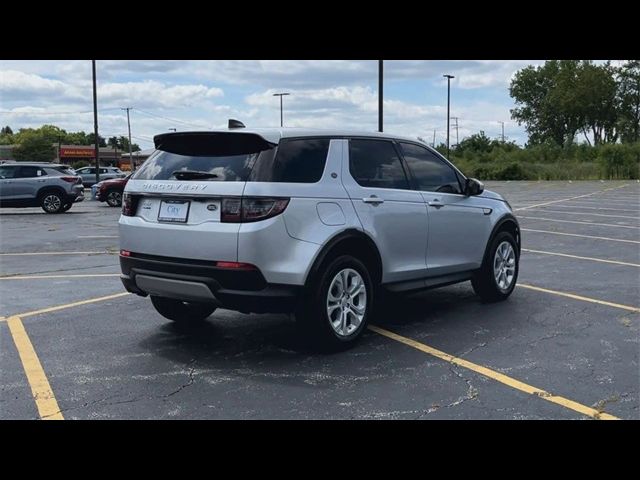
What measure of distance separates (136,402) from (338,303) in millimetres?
1793

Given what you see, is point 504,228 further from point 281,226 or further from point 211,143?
point 211,143

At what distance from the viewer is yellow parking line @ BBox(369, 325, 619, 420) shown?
4191mm

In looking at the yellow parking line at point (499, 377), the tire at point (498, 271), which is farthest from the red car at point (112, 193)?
the yellow parking line at point (499, 377)

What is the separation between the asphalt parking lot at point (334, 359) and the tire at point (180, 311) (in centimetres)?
12

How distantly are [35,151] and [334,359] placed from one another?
409 ft

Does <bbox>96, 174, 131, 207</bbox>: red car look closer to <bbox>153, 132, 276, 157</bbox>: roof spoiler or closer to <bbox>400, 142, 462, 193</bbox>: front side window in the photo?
<bbox>400, 142, 462, 193</bbox>: front side window

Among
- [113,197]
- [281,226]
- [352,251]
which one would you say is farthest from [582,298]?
[113,197]

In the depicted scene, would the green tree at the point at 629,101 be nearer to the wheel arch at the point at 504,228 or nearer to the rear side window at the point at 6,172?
the rear side window at the point at 6,172

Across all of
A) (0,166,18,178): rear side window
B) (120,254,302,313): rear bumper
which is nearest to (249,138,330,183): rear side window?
(120,254,302,313): rear bumper

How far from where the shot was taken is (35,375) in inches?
193

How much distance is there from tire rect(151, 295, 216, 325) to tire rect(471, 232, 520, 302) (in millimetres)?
2841

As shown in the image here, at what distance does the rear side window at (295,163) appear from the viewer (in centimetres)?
511
